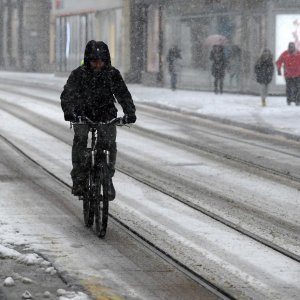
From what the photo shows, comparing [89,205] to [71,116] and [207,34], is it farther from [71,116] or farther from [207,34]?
[207,34]

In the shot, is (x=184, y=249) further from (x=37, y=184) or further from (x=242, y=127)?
(x=242, y=127)

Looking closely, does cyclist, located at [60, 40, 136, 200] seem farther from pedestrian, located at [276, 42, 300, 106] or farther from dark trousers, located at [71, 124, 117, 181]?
pedestrian, located at [276, 42, 300, 106]

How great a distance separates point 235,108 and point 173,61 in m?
11.3

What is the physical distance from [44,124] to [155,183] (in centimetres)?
989

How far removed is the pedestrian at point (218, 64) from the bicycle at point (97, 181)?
A: 87.2ft

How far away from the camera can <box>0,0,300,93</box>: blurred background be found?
1357 inches

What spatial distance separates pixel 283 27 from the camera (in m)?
34.2

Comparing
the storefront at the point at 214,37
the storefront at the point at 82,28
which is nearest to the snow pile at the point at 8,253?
the storefront at the point at 214,37

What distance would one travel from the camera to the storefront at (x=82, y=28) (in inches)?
1893

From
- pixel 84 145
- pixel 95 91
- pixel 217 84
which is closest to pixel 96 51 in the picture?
pixel 95 91

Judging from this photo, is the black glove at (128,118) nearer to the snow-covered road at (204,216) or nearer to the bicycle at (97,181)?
the bicycle at (97,181)

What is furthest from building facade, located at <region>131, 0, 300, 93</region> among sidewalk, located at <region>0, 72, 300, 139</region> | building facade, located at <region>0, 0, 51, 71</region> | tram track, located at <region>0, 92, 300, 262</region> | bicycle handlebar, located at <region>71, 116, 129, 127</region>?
bicycle handlebar, located at <region>71, 116, 129, 127</region>

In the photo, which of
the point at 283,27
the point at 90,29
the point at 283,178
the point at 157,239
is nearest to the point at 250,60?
the point at 283,27

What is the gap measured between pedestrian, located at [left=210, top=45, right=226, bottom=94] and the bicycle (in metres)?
26.6
